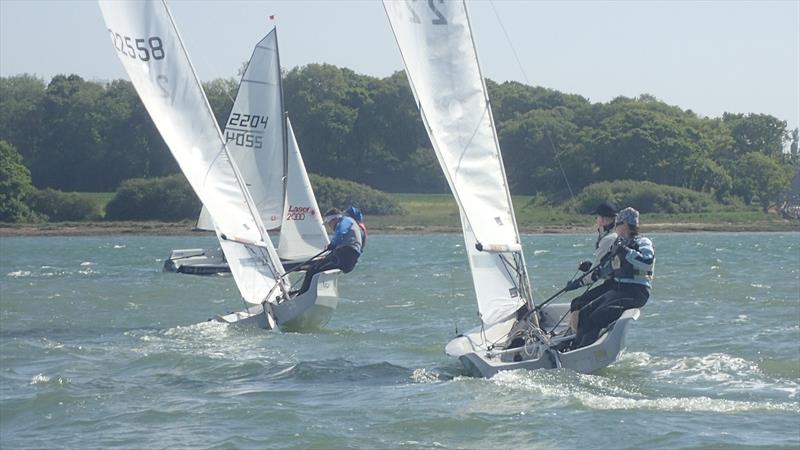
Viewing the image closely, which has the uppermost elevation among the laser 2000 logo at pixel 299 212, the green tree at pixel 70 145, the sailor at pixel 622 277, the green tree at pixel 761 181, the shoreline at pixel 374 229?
the green tree at pixel 70 145

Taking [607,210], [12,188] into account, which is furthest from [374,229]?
[607,210]

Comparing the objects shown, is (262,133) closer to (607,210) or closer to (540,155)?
(607,210)

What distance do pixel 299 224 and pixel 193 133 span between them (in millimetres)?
8797

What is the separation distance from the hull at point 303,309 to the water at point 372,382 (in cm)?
29

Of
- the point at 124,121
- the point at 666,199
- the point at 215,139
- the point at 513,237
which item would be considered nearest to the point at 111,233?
the point at 124,121

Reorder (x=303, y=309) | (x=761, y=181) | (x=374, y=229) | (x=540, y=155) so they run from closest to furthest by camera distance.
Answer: (x=303, y=309)
(x=374, y=229)
(x=761, y=181)
(x=540, y=155)

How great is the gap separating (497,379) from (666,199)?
66290mm

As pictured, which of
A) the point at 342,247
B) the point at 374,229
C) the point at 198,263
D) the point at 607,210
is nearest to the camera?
the point at 607,210

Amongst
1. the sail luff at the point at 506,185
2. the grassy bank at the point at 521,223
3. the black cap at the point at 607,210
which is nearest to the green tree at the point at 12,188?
the grassy bank at the point at 521,223

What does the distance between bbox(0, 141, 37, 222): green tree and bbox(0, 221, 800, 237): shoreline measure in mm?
1863

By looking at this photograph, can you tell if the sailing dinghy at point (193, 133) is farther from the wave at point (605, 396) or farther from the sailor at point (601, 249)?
the wave at point (605, 396)

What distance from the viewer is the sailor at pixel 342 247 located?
1750 centimetres

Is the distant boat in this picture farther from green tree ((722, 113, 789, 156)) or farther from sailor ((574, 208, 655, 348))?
green tree ((722, 113, 789, 156))

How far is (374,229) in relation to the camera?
75.6 m
